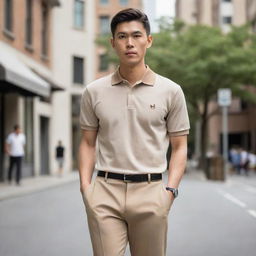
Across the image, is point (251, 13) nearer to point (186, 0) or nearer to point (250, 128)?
point (250, 128)

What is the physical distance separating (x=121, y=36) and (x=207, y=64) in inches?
1106

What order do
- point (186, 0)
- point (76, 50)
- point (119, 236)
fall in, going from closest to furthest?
1. point (119, 236)
2. point (76, 50)
3. point (186, 0)

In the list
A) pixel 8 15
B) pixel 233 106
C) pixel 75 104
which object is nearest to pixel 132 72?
pixel 8 15

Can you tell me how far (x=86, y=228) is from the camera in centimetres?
870

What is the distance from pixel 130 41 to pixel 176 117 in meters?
0.47

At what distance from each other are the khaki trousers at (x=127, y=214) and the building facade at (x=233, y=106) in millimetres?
43483

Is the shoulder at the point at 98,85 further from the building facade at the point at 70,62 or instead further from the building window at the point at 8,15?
the building facade at the point at 70,62

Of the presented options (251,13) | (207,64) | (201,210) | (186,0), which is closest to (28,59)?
(207,64)

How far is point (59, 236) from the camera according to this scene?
792cm

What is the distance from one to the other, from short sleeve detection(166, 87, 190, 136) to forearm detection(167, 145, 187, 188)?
94 mm

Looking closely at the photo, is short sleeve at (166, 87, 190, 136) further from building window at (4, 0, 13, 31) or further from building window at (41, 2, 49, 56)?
building window at (41, 2, 49, 56)

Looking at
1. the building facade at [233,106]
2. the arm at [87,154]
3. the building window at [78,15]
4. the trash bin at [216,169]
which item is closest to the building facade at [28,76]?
the building window at [78,15]

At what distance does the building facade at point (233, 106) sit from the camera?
49.5 meters

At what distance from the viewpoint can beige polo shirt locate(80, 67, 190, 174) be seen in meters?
3.11
